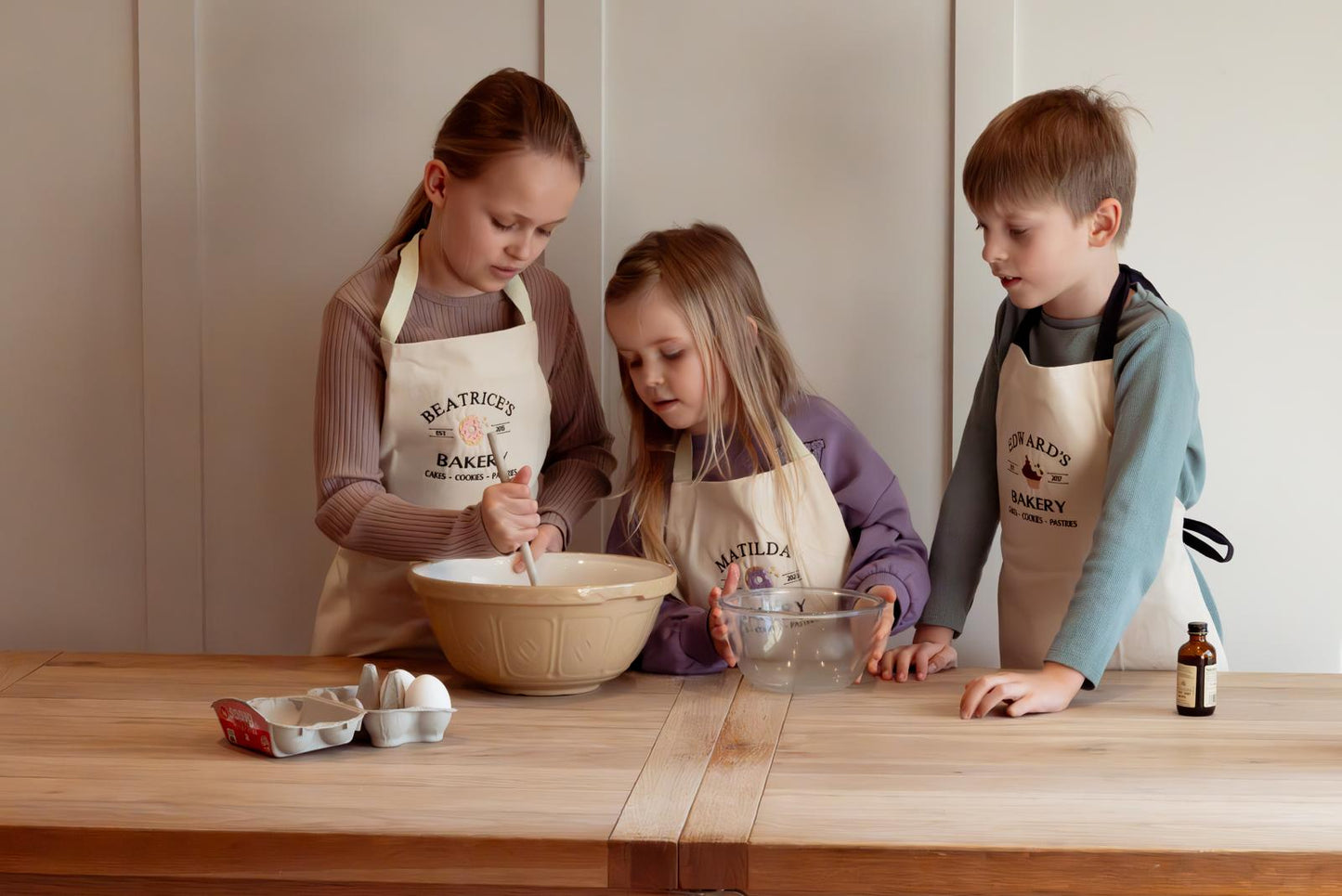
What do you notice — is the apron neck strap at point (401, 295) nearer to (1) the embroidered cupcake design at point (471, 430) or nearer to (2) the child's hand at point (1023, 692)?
(1) the embroidered cupcake design at point (471, 430)

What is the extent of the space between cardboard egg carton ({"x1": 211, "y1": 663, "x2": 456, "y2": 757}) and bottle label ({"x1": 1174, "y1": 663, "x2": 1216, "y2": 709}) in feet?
2.25

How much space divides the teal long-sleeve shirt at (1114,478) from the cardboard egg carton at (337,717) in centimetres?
61

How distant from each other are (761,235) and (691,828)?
40.9 inches

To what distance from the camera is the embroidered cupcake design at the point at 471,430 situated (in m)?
1.50

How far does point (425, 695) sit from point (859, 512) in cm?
61

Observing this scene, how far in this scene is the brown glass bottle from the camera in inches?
45.5

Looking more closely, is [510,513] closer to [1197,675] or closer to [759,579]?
[759,579]

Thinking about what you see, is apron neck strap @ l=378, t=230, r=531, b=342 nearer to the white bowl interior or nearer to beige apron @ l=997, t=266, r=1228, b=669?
the white bowl interior

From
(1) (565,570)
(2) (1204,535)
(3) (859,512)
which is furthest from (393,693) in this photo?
(2) (1204,535)

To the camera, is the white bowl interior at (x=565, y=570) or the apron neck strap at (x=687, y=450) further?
the apron neck strap at (x=687, y=450)

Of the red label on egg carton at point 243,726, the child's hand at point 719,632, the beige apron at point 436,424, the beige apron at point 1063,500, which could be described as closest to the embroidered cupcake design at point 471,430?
the beige apron at point 436,424

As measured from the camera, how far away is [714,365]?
4.78 feet

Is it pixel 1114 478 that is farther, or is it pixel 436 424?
pixel 436 424

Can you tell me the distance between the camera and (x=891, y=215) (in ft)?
5.68
